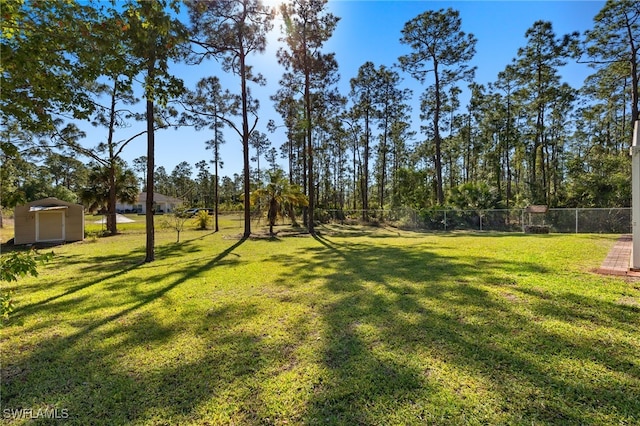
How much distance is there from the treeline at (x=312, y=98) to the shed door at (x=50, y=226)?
211 centimetres

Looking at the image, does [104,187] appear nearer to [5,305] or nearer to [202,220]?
[202,220]

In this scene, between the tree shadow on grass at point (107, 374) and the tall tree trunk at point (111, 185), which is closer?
the tree shadow on grass at point (107, 374)

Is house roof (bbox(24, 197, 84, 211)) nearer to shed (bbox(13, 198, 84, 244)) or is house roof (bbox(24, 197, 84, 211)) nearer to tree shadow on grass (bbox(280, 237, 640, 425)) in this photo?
shed (bbox(13, 198, 84, 244))

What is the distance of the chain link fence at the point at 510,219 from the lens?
12898 mm

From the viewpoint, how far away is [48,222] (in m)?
Result: 12.4

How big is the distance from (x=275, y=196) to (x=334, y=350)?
12.6 metres

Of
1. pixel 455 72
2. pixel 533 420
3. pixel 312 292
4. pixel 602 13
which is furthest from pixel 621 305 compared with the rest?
pixel 455 72

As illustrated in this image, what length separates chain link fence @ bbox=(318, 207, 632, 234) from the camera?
42.3ft

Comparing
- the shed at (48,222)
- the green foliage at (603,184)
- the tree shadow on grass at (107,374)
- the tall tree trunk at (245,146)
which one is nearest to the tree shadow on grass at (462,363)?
the tree shadow on grass at (107,374)

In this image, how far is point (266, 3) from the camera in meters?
12.5

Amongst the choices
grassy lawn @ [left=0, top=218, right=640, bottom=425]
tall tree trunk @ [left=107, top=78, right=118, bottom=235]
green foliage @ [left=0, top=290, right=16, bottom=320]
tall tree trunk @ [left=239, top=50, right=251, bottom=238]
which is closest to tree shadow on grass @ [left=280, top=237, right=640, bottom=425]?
grassy lawn @ [left=0, top=218, right=640, bottom=425]

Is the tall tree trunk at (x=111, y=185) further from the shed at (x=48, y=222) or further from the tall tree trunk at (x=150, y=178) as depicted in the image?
the tall tree trunk at (x=150, y=178)

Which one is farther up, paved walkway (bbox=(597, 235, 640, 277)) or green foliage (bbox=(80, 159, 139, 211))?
green foliage (bbox=(80, 159, 139, 211))

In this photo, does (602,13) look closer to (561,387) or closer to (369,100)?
(369,100)
